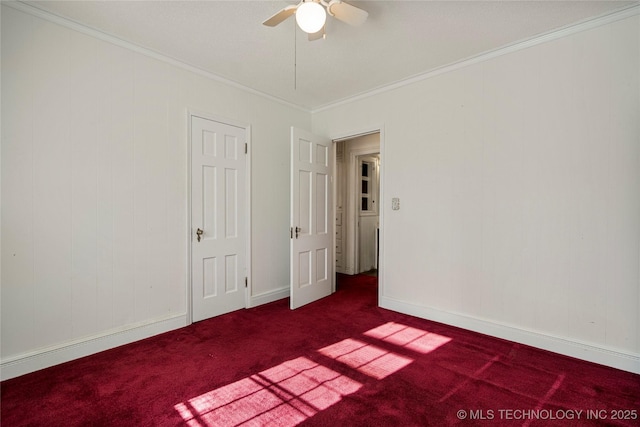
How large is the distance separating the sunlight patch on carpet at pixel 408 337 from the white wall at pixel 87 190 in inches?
78.1

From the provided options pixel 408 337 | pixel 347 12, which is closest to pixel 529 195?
pixel 408 337

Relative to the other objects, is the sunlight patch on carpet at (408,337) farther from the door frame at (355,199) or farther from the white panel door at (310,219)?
the door frame at (355,199)

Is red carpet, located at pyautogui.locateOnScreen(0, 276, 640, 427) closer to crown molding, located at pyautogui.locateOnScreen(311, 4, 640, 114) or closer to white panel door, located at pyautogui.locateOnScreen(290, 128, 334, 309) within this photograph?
white panel door, located at pyautogui.locateOnScreen(290, 128, 334, 309)

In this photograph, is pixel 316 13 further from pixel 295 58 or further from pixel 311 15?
pixel 295 58

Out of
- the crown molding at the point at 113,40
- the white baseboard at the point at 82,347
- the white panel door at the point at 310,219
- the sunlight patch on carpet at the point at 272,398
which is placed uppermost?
the crown molding at the point at 113,40

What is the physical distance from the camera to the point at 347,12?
75.9 inches

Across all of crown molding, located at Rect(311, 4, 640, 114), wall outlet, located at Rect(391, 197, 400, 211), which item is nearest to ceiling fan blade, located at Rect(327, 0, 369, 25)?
crown molding, located at Rect(311, 4, 640, 114)

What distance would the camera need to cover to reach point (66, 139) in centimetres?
233

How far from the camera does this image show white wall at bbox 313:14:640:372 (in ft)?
7.35

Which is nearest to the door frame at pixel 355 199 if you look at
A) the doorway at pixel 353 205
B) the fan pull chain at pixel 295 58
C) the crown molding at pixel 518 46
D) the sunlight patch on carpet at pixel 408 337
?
the doorway at pixel 353 205

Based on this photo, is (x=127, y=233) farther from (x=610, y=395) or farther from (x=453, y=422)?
(x=610, y=395)

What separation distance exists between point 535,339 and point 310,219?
2.55 meters

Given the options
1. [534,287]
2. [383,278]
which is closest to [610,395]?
[534,287]

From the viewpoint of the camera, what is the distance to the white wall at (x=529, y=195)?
88.2 inches
